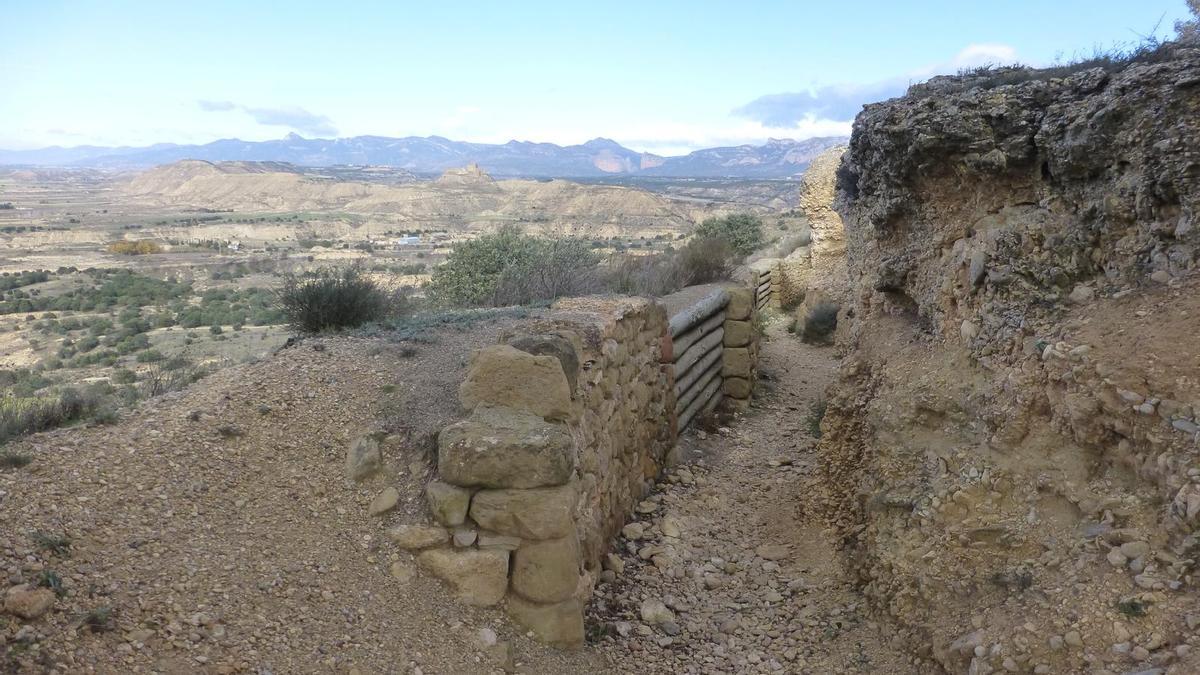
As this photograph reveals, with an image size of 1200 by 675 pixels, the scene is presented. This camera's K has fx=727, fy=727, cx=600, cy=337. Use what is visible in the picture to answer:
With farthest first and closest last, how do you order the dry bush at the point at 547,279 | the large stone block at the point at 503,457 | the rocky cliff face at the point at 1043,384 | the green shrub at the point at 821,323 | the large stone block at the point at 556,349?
the green shrub at the point at 821,323, the dry bush at the point at 547,279, the large stone block at the point at 556,349, the large stone block at the point at 503,457, the rocky cliff face at the point at 1043,384

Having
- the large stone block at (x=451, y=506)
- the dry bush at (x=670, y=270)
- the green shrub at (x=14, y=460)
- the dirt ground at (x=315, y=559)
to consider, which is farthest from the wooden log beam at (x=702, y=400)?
the green shrub at (x=14, y=460)

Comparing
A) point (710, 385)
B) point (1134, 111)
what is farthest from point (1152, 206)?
point (710, 385)

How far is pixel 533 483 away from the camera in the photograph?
13.6 ft

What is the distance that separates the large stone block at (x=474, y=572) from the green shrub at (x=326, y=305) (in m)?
3.65

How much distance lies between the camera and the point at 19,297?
20906mm

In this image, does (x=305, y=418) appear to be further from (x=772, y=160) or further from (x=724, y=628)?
(x=772, y=160)

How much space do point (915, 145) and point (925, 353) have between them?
4.50 ft

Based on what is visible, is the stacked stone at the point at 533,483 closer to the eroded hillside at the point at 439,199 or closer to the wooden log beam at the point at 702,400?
the wooden log beam at the point at 702,400

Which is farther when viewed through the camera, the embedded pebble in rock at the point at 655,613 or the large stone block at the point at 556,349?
the large stone block at the point at 556,349

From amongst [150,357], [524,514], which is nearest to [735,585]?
[524,514]

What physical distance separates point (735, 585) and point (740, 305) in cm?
489

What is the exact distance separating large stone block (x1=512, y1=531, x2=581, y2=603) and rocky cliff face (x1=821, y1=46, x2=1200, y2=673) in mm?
1845

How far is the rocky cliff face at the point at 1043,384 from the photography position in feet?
9.71

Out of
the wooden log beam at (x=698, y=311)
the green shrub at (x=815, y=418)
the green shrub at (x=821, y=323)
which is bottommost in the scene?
the green shrub at (x=815, y=418)
